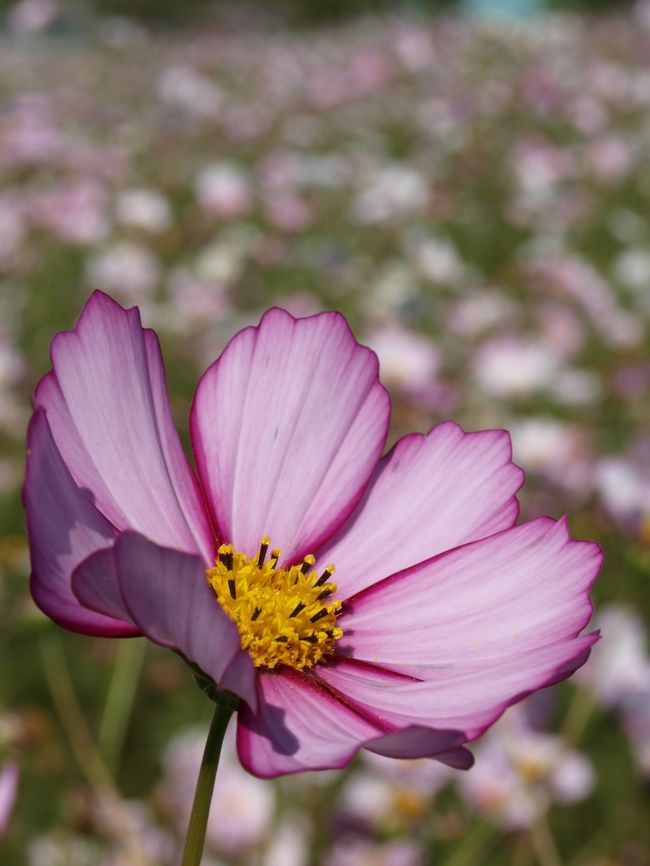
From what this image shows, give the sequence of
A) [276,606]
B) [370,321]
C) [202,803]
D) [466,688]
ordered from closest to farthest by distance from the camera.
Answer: [202,803] < [466,688] < [276,606] < [370,321]

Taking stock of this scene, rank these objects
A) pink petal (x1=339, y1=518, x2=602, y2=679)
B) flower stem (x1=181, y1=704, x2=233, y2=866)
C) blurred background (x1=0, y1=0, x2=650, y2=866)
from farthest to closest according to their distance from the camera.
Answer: blurred background (x1=0, y1=0, x2=650, y2=866), pink petal (x1=339, y1=518, x2=602, y2=679), flower stem (x1=181, y1=704, x2=233, y2=866)

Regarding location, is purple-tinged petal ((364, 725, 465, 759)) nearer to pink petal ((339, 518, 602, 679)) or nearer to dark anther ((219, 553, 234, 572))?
pink petal ((339, 518, 602, 679))

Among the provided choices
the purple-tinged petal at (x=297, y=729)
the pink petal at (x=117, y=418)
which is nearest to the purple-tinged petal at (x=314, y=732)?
the purple-tinged petal at (x=297, y=729)

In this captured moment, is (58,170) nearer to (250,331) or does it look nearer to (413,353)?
(413,353)

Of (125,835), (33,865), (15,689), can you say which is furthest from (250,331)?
(15,689)

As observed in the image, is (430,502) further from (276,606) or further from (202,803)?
(202,803)

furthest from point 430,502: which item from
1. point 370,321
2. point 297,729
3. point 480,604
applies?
point 370,321

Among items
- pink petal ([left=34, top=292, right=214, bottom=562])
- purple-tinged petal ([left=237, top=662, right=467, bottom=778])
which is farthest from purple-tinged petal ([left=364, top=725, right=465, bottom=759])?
pink petal ([left=34, top=292, right=214, bottom=562])
